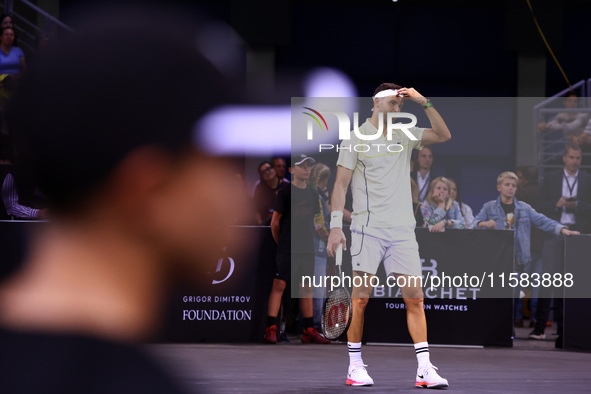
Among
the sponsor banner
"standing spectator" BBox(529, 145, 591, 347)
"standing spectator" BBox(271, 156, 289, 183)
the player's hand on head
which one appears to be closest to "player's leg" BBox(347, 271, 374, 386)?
the player's hand on head

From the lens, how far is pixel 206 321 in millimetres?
8211

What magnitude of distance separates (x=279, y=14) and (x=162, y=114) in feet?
54.1

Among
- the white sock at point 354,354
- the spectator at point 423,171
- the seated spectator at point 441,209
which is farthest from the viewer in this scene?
the spectator at point 423,171

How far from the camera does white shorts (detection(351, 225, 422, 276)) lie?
6.16 meters

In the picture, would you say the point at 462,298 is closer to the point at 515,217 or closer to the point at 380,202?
Result: the point at 515,217

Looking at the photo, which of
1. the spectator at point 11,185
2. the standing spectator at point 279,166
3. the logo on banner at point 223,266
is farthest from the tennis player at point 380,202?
the spectator at point 11,185

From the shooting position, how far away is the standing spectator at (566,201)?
880 cm

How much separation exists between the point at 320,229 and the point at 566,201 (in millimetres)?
2673

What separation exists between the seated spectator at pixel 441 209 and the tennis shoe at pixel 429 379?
8.70 ft

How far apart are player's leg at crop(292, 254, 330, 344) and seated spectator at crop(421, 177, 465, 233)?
3.96 feet

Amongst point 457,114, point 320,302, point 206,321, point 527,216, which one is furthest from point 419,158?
point 457,114

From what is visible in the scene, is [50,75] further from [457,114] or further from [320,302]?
[457,114]

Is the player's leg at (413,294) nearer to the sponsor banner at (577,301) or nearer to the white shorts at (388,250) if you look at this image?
the white shorts at (388,250)

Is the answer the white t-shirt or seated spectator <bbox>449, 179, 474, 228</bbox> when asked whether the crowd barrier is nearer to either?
seated spectator <bbox>449, 179, 474, 228</bbox>
